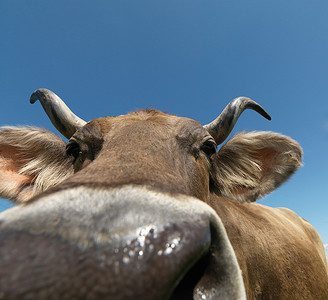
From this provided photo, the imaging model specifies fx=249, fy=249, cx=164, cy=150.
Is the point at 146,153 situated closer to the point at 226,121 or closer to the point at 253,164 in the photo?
the point at 226,121

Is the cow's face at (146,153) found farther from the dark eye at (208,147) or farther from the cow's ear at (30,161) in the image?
the cow's ear at (30,161)

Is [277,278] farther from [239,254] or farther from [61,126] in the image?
[61,126]

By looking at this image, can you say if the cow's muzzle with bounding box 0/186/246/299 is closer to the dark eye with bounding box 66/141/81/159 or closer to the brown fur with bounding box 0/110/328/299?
the brown fur with bounding box 0/110/328/299

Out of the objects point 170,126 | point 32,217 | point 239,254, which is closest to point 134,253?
point 32,217

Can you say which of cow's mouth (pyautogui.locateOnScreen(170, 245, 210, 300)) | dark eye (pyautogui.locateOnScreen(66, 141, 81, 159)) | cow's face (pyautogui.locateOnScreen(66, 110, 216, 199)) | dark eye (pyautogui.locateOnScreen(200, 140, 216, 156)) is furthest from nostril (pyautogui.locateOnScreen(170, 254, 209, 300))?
dark eye (pyautogui.locateOnScreen(66, 141, 81, 159))

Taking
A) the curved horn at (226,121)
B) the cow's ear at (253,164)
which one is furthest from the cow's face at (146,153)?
the cow's ear at (253,164)

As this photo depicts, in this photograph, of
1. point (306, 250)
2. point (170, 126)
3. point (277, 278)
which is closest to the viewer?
point (170, 126)
